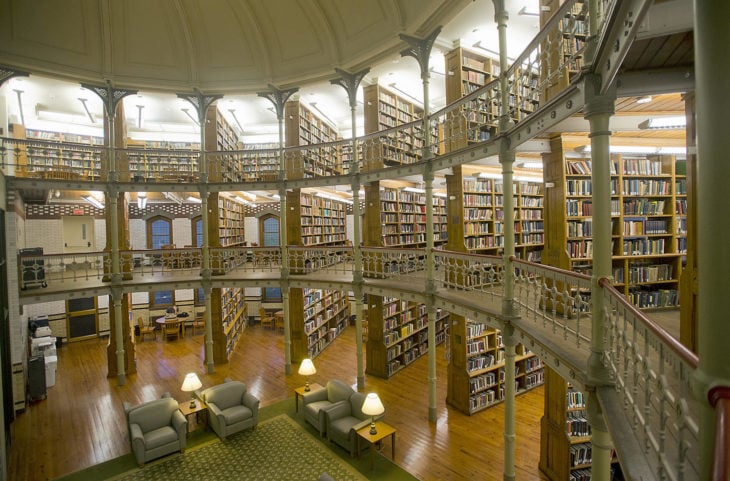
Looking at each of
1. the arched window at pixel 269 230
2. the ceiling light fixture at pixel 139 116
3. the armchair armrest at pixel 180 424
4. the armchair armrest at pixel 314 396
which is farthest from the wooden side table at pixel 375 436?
the ceiling light fixture at pixel 139 116

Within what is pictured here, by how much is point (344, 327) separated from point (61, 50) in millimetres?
11422

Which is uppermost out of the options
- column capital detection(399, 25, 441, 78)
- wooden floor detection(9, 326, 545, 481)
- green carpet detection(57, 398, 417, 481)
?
column capital detection(399, 25, 441, 78)

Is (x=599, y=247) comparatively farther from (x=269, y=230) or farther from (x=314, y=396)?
(x=269, y=230)

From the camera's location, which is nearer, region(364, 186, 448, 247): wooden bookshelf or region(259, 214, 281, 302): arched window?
region(364, 186, 448, 247): wooden bookshelf

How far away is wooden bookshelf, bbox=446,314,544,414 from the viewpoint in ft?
25.6

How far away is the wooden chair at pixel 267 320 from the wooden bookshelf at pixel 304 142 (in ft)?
20.8

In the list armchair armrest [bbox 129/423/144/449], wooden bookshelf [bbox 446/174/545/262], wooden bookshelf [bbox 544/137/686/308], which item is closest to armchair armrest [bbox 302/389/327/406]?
armchair armrest [bbox 129/423/144/449]

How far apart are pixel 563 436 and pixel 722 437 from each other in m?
5.52

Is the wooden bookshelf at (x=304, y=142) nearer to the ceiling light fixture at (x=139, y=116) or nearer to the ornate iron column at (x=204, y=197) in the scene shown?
the ornate iron column at (x=204, y=197)

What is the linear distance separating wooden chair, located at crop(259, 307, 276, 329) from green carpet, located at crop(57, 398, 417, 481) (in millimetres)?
6902

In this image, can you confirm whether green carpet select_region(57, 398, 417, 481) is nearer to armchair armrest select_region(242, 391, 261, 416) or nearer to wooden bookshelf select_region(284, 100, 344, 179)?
armchair armrest select_region(242, 391, 261, 416)

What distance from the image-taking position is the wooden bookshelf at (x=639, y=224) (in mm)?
6133

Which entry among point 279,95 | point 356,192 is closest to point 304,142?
point 279,95

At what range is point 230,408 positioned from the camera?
7578mm
